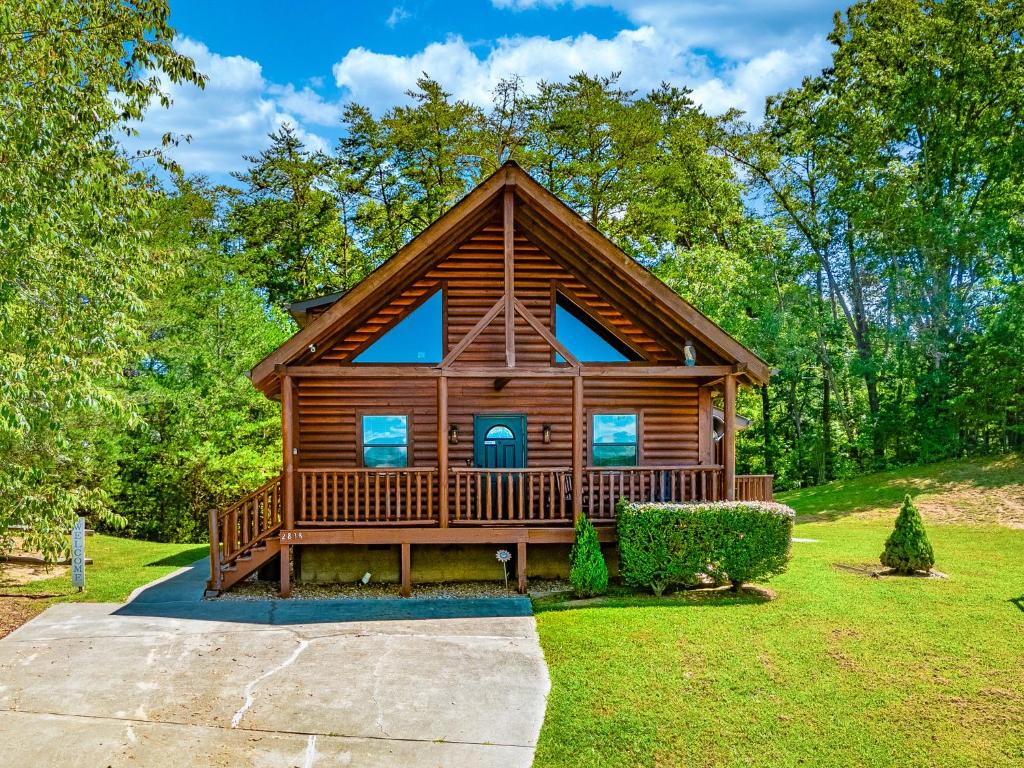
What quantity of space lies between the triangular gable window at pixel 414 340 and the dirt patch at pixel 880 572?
872 cm

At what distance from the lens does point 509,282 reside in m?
12.7

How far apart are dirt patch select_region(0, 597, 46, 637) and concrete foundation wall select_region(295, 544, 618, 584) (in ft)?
13.8

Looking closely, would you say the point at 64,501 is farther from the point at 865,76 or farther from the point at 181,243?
the point at 865,76

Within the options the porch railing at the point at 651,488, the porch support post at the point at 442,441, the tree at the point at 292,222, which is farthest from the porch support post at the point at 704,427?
the tree at the point at 292,222

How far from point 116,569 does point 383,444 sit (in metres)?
6.77

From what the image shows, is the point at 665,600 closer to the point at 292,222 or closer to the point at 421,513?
the point at 421,513

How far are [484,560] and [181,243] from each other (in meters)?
19.6

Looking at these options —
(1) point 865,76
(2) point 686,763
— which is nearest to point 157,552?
(2) point 686,763

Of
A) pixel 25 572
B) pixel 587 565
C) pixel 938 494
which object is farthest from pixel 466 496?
pixel 938 494

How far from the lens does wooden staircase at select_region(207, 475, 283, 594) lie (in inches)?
507

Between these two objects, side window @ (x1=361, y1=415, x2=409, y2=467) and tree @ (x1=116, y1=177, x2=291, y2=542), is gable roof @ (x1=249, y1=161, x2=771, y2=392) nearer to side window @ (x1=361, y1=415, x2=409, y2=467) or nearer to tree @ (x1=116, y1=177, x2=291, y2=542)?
side window @ (x1=361, y1=415, x2=409, y2=467)

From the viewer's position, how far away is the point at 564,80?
33125 mm

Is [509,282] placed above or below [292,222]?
below

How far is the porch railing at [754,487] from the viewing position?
14617mm
